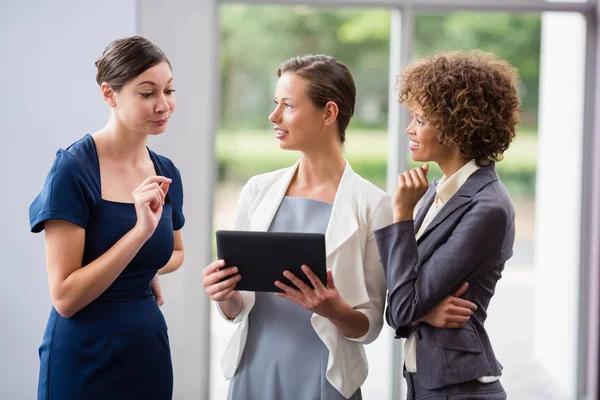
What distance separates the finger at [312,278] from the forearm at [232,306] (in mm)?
262

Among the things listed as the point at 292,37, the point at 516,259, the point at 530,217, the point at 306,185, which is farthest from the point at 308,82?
the point at 530,217

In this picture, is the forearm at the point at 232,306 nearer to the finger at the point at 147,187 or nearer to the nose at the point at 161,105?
the finger at the point at 147,187

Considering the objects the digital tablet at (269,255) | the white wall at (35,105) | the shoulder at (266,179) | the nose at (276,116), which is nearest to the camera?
the digital tablet at (269,255)

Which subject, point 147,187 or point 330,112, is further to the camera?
point 330,112

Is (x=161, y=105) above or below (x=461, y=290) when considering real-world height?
above

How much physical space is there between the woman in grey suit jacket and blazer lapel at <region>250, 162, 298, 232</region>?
0.33 meters

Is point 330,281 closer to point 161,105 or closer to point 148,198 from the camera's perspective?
point 148,198

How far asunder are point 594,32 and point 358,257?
254cm

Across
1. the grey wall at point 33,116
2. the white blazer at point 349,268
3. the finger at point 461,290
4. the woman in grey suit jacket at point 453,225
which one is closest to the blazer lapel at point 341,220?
the white blazer at point 349,268

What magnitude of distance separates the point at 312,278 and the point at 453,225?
395 millimetres

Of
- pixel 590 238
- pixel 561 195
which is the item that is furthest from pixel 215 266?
pixel 561 195

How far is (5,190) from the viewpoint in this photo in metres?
3.11

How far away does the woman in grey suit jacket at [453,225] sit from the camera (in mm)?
1762

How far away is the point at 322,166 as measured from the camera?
1996mm
